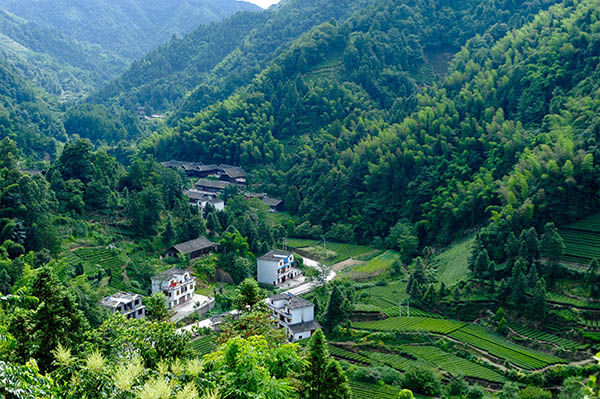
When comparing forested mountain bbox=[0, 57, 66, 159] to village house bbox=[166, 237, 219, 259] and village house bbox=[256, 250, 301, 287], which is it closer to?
village house bbox=[166, 237, 219, 259]

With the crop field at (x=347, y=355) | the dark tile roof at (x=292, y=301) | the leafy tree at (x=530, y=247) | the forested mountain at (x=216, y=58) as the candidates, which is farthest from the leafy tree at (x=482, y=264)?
the forested mountain at (x=216, y=58)

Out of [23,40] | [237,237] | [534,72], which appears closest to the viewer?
[237,237]

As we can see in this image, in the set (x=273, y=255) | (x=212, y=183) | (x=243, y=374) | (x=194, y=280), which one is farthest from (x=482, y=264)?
(x=212, y=183)

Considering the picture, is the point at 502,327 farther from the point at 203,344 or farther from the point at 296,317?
the point at 203,344

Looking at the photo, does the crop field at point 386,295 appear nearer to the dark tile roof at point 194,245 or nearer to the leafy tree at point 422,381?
the leafy tree at point 422,381

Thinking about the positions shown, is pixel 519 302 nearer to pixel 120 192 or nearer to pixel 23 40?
pixel 120 192

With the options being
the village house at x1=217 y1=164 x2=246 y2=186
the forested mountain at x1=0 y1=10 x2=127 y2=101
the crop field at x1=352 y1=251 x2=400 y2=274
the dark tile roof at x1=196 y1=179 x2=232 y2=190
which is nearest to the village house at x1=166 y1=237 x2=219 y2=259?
the crop field at x1=352 y1=251 x2=400 y2=274

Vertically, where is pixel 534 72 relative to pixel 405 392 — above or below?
above

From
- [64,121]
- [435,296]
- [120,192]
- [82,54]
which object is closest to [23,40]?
[82,54]
